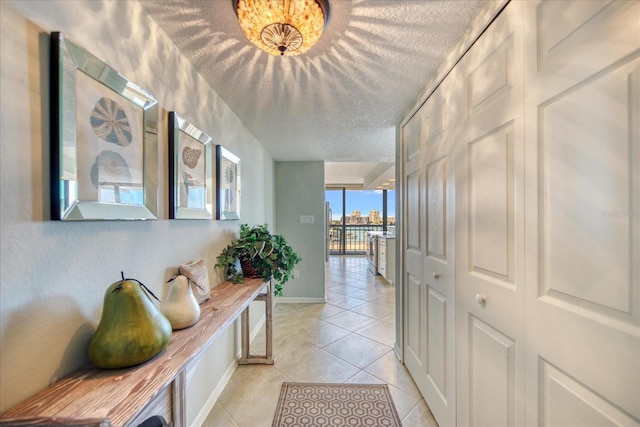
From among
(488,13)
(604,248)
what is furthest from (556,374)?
(488,13)

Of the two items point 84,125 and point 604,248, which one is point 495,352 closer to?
point 604,248

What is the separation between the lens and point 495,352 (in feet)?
3.50

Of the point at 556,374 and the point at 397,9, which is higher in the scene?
the point at 397,9

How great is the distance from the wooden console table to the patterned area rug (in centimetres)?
107

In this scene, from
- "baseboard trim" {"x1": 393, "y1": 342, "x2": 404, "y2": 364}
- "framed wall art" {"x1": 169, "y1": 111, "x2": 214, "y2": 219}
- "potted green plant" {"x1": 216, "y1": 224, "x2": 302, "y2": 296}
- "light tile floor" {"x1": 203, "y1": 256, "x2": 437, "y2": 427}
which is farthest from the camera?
"baseboard trim" {"x1": 393, "y1": 342, "x2": 404, "y2": 364}

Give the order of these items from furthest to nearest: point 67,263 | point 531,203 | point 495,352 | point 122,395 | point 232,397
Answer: point 232,397, point 495,352, point 531,203, point 67,263, point 122,395

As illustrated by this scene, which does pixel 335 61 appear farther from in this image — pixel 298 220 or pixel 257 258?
pixel 298 220

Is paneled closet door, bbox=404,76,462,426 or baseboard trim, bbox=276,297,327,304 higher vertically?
paneled closet door, bbox=404,76,462,426

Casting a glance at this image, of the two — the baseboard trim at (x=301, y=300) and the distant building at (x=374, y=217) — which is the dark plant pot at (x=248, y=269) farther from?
the distant building at (x=374, y=217)

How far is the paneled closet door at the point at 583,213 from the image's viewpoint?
2.02ft

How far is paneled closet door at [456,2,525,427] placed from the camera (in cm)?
95

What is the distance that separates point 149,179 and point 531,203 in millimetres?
1448

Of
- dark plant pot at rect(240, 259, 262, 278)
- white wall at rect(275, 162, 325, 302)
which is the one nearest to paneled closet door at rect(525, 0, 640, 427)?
dark plant pot at rect(240, 259, 262, 278)

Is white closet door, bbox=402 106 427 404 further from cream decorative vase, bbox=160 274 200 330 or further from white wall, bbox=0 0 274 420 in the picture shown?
white wall, bbox=0 0 274 420
